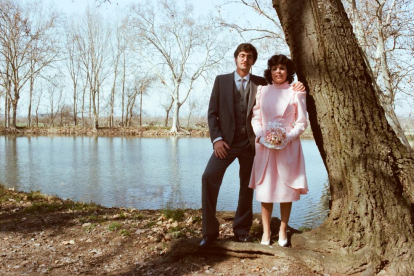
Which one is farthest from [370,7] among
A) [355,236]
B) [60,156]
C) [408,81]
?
[60,156]

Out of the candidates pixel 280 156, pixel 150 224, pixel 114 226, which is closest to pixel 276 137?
pixel 280 156

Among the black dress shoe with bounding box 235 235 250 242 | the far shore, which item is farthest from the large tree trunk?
the far shore

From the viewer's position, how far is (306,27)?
3232 mm

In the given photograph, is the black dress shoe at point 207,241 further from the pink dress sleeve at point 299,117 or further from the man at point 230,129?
the pink dress sleeve at point 299,117

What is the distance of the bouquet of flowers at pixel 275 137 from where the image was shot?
10.7 ft

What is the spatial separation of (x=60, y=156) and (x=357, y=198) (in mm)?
15520

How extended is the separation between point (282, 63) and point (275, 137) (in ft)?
2.19

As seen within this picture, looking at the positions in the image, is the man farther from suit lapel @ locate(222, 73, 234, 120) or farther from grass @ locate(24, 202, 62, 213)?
grass @ locate(24, 202, 62, 213)

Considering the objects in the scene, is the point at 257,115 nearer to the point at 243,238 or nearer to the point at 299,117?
the point at 299,117

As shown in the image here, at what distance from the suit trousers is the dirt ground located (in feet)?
0.65

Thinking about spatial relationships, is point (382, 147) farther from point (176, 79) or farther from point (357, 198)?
point (176, 79)

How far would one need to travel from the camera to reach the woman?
330 centimetres

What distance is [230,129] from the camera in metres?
3.55

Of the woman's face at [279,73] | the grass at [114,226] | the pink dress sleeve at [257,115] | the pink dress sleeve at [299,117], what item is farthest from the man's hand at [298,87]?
the grass at [114,226]
